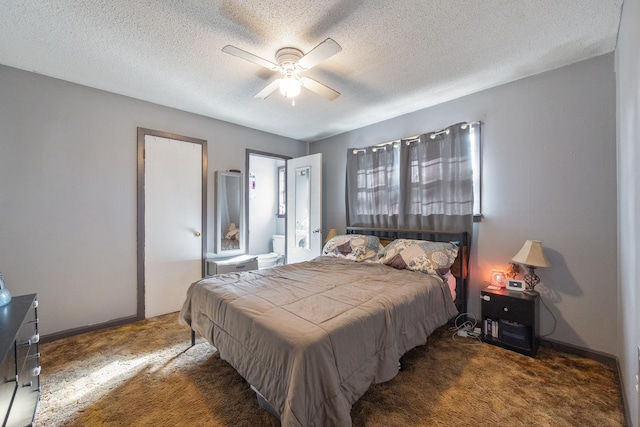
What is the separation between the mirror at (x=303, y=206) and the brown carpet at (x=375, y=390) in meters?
2.24

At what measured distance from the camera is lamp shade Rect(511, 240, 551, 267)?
7.38ft

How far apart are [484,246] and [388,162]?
155 cm

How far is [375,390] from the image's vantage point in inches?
71.2

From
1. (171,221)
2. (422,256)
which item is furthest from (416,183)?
(171,221)

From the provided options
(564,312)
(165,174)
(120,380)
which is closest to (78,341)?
(120,380)

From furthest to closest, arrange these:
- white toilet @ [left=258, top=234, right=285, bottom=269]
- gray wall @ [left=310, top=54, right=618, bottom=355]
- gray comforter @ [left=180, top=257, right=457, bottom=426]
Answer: white toilet @ [left=258, top=234, right=285, bottom=269] < gray wall @ [left=310, top=54, right=618, bottom=355] < gray comforter @ [left=180, top=257, right=457, bottom=426]

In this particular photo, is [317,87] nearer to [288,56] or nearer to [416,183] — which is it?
[288,56]

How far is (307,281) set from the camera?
7.55ft

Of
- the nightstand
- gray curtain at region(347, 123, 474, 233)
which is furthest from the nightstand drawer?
gray curtain at region(347, 123, 474, 233)

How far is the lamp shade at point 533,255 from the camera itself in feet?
7.38

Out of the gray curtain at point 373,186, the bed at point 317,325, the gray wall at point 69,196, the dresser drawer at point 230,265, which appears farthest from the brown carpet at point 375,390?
the gray curtain at point 373,186

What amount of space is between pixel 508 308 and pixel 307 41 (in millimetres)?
2871

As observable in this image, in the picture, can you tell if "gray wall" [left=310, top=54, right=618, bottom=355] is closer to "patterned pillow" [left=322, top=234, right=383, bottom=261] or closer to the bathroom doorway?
"patterned pillow" [left=322, top=234, right=383, bottom=261]

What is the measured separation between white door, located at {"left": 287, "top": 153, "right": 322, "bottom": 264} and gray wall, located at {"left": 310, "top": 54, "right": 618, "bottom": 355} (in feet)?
7.04
